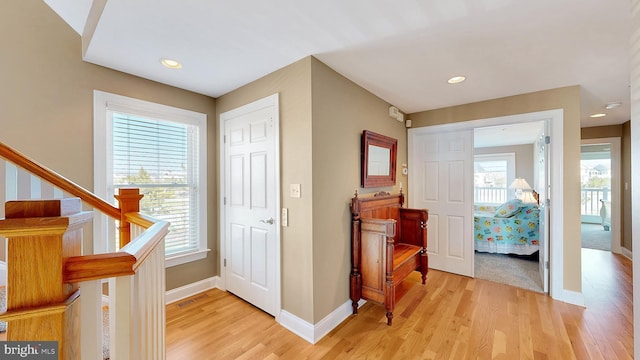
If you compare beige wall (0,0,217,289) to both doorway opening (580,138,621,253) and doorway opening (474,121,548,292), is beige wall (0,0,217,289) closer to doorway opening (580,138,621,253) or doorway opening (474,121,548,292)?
doorway opening (474,121,548,292)

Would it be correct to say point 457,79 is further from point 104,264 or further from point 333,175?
point 104,264

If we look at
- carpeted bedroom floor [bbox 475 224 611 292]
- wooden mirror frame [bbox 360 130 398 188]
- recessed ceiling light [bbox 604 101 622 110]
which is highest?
recessed ceiling light [bbox 604 101 622 110]

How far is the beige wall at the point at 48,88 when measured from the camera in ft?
5.78

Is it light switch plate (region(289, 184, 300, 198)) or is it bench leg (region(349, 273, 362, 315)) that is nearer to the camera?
Result: light switch plate (region(289, 184, 300, 198))

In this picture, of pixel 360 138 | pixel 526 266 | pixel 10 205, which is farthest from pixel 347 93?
pixel 526 266

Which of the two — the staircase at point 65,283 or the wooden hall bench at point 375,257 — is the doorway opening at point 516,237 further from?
the staircase at point 65,283

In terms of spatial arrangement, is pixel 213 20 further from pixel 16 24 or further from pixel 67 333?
pixel 67 333

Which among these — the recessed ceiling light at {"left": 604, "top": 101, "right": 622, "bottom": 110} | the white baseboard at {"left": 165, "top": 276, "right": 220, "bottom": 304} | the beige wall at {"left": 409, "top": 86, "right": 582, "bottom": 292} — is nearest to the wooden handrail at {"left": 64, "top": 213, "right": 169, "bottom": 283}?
the white baseboard at {"left": 165, "top": 276, "right": 220, "bottom": 304}

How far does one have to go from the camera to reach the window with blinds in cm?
233

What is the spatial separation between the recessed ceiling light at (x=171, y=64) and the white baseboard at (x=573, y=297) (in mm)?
4446

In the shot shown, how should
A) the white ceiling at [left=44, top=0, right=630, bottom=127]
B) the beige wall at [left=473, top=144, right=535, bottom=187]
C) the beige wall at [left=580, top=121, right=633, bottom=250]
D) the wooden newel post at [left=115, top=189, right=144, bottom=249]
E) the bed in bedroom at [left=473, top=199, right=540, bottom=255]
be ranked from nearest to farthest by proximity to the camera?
the white ceiling at [left=44, top=0, right=630, bottom=127] < the wooden newel post at [left=115, top=189, right=144, bottom=249] < the bed in bedroom at [left=473, top=199, right=540, bottom=255] < the beige wall at [left=580, top=121, right=633, bottom=250] < the beige wall at [left=473, top=144, right=535, bottom=187]

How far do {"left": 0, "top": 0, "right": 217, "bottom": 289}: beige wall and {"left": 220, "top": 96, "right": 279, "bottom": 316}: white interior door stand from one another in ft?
3.70

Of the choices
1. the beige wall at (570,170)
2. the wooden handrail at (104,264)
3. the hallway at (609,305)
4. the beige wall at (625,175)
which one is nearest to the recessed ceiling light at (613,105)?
the beige wall at (570,170)

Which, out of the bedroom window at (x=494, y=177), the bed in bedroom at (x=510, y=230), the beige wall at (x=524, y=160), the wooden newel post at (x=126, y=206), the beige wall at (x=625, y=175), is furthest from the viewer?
the bedroom window at (x=494, y=177)
